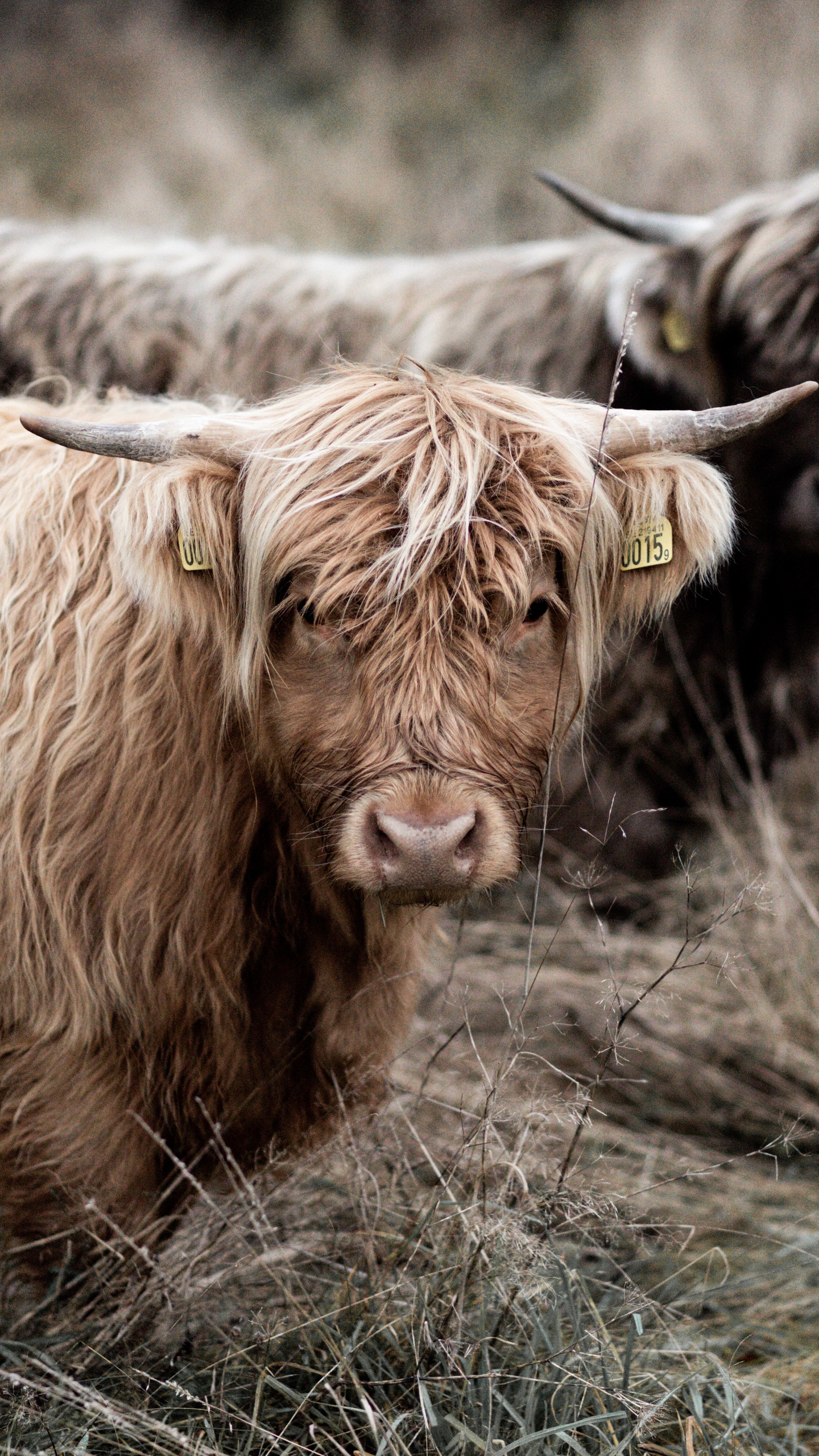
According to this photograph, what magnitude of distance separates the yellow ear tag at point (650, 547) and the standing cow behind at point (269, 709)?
0.07 ft

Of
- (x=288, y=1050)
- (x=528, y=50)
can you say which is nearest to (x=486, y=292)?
(x=288, y=1050)

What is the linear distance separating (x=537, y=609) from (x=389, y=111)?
1059cm

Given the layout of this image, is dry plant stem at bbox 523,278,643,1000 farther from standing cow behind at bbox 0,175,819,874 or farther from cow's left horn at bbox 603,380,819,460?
standing cow behind at bbox 0,175,819,874

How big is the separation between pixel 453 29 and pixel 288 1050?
12.5 meters

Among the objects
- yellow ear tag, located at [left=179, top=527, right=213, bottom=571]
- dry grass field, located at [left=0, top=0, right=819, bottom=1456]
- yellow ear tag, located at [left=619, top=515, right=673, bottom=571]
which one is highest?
yellow ear tag, located at [left=619, top=515, right=673, bottom=571]

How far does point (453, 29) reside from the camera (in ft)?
40.6

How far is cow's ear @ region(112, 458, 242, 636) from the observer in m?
1.95

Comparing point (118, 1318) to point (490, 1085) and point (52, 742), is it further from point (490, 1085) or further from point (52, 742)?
point (52, 742)

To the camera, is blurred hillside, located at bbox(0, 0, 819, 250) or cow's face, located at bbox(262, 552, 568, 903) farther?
blurred hillside, located at bbox(0, 0, 819, 250)

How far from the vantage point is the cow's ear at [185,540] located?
6.39ft

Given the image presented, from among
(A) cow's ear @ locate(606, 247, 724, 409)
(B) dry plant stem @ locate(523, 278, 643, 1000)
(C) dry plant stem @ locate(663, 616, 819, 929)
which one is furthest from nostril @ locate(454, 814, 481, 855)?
(A) cow's ear @ locate(606, 247, 724, 409)

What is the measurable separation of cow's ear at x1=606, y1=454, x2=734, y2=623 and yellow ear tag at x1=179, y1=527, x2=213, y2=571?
65cm

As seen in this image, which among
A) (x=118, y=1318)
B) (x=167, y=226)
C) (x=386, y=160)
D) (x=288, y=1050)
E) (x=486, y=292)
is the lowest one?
(x=118, y=1318)

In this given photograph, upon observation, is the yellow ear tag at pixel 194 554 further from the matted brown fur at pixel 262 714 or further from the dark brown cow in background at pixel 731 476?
the dark brown cow in background at pixel 731 476
